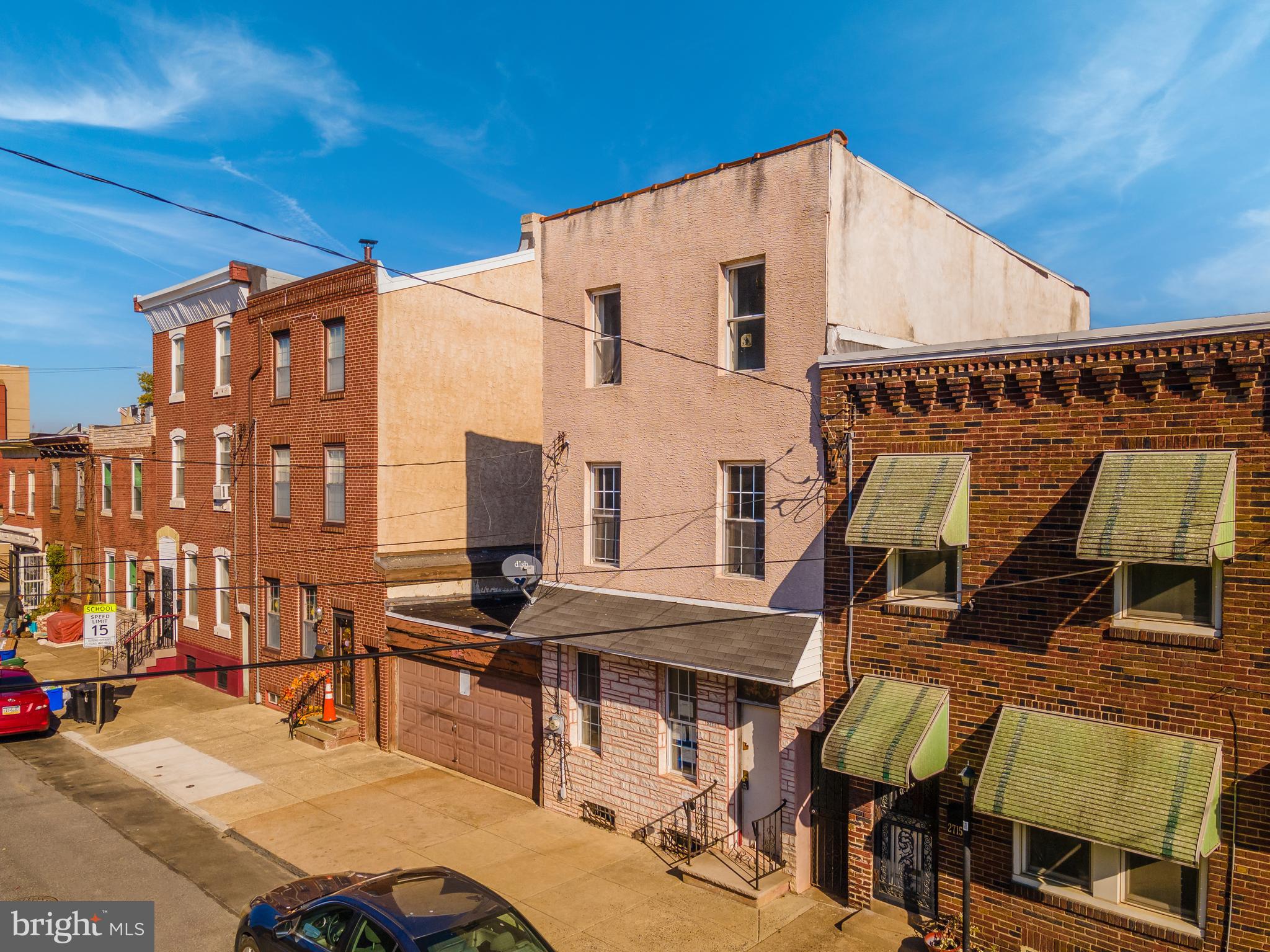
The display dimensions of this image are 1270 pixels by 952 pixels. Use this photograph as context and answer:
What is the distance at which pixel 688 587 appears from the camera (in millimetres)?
13945

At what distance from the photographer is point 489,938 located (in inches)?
314

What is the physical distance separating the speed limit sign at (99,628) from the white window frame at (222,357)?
679cm

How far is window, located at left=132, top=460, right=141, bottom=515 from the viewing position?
3005 cm

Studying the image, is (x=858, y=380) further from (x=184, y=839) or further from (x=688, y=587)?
(x=184, y=839)

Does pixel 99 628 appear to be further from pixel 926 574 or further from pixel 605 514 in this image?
pixel 926 574

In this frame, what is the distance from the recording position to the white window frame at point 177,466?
2731cm

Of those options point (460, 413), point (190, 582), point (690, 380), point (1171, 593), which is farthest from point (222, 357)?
point (1171, 593)

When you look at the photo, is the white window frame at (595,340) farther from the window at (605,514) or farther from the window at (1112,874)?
the window at (1112,874)

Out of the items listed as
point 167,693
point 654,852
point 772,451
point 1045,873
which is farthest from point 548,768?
point 167,693

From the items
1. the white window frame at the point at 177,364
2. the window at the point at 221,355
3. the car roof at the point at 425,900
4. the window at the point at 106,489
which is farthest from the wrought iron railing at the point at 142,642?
the car roof at the point at 425,900

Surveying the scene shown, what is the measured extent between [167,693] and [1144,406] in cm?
2546

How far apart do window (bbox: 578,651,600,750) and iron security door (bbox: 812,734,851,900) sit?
4290 mm

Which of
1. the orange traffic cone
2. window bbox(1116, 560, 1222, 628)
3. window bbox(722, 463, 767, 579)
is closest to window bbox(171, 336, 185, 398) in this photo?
the orange traffic cone

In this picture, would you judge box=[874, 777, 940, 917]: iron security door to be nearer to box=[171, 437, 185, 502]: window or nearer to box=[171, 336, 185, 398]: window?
box=[171, 437, 185, 502]: window
